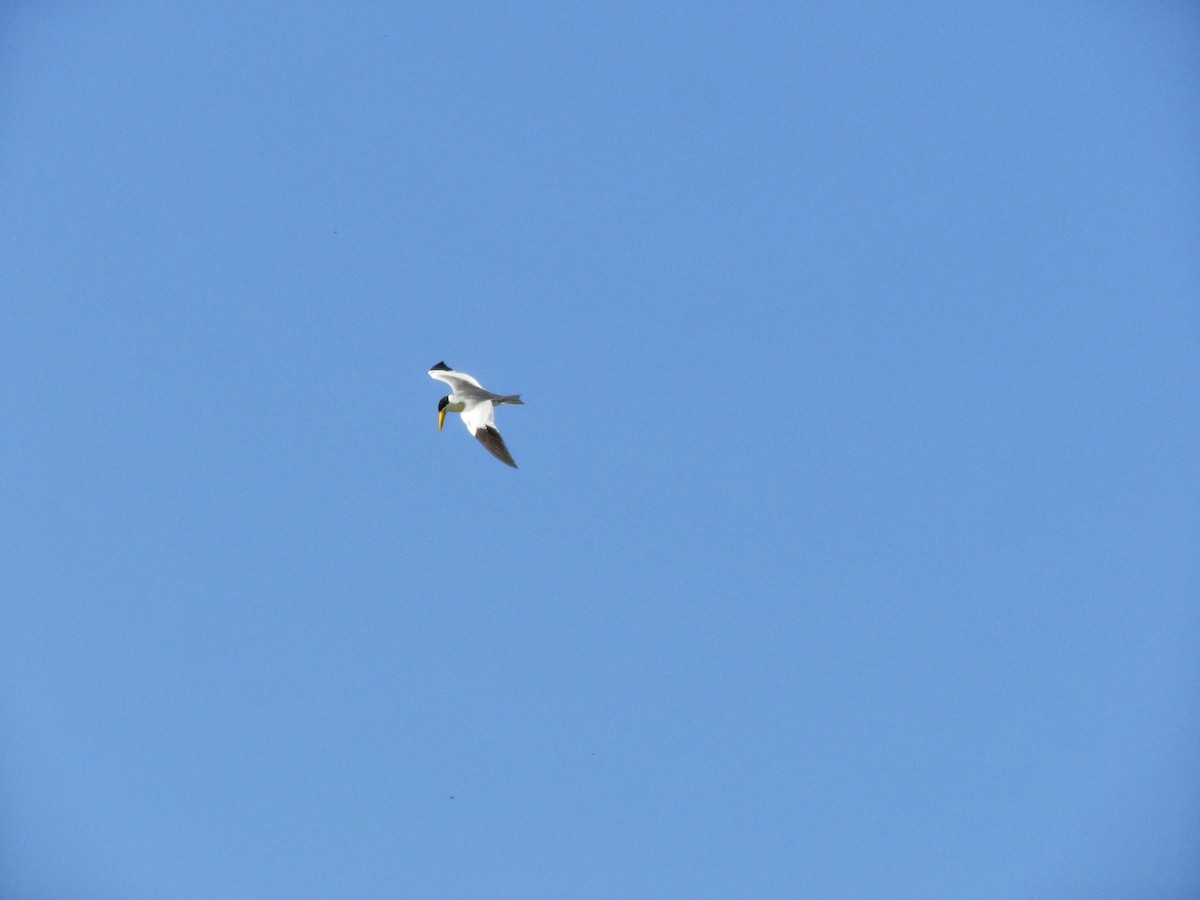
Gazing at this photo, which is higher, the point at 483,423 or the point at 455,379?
the point at 455,379

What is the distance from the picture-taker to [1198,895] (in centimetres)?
6531

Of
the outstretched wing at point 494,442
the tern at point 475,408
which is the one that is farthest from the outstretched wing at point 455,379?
the outstretched wing at point 494,442

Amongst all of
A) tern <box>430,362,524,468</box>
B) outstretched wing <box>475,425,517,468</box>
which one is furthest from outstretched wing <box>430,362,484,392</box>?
outstretched wing <box>475,425,517,468</box>

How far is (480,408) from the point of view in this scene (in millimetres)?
19781

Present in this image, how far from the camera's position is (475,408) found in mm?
19859

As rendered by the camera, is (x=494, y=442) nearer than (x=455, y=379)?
Yes

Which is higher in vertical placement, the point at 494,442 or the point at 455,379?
the point at 455,379

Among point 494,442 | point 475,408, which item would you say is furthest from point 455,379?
point 494,442

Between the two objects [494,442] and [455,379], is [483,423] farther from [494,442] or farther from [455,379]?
[455,379]

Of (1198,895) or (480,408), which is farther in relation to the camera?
(1198,895)

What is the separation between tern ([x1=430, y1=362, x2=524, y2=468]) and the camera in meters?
19.3

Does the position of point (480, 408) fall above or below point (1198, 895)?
below

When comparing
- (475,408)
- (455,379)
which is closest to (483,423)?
(475,408)

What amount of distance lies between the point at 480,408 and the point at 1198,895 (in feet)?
284
